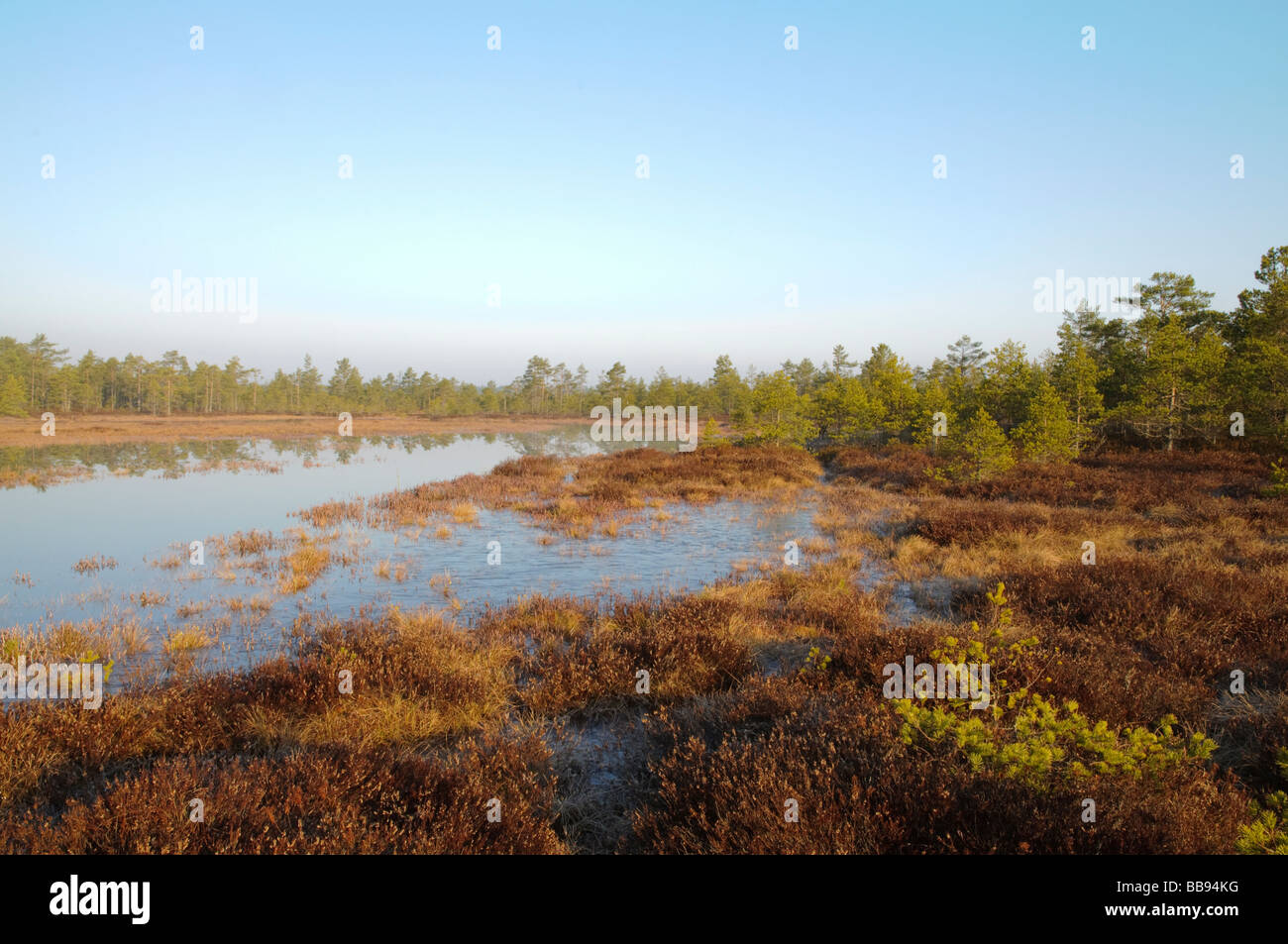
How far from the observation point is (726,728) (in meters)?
4.96

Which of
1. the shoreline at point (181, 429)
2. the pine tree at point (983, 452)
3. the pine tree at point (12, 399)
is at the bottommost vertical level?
the pine tree at point (983, 452)

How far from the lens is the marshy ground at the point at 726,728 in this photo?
3.18m

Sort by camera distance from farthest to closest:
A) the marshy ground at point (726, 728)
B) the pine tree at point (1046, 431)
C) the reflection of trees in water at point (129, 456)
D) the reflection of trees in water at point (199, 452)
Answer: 1. the reflection of trees in water at point (199, 452)
2. the reflection of trees in water at point (129, 456)
3. the pine tree at point (1046, 431)
4. the marshy ground at point (726, 728)

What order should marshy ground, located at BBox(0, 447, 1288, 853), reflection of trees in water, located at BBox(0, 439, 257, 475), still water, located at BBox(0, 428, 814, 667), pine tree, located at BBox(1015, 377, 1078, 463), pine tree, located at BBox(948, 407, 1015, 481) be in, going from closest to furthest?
1. marshy ground, located at BBox(0, 447, 1288, 853)
2. still water, located at BBox(0, 428, 814, 667)
3. pine tree, located at BBox(948, 407, 1015, 481)
4. pine tree, located at BBox(1015, 377, 1078, 463)
5. reflection of trees in water, located at BBox(0, 439, 257, 475)

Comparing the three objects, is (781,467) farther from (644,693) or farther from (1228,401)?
(644,693)

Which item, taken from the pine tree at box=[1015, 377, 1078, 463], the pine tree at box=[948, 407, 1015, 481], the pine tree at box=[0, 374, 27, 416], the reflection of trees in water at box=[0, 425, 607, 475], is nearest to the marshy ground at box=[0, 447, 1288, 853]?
the pine tree at box=[948, 407, 1015, 481]

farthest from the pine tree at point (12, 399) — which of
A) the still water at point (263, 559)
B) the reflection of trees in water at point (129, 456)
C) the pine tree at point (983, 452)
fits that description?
the pine tree at point (983, 452)

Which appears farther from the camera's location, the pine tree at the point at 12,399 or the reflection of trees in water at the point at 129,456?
the pine tree at the point at 12,399

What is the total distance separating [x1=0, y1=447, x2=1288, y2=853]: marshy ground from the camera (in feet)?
10.4

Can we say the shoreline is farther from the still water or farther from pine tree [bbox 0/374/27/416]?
the still water

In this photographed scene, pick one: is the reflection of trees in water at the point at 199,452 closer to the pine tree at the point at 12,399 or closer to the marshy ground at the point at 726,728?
the marshy ground at the point at 726,728

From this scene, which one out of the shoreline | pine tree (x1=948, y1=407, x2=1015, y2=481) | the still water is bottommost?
the still water

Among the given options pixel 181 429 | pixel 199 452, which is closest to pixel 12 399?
pixel 181 429
